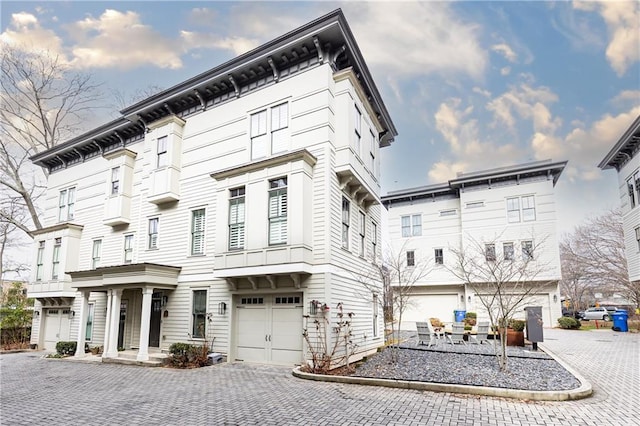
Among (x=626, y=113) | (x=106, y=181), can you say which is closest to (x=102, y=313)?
(x=106, y=181)

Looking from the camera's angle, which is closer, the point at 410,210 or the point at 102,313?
the point at 102,313

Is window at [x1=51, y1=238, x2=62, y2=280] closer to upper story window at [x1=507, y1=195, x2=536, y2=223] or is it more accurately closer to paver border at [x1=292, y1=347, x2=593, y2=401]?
paver border at [x1=292, y1=347, x2=593, y2=401]

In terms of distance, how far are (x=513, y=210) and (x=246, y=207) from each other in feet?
65.2

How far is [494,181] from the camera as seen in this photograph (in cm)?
2589

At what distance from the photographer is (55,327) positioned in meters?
19.5

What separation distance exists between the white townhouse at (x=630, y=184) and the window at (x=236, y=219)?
65.9 ft

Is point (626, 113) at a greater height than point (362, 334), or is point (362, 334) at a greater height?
point (626, 113)

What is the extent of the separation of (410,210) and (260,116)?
60.9 feet

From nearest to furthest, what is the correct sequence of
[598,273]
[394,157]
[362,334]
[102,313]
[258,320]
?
[258,320] < [362,334] < [102,313] < [598,273] < [394,157]

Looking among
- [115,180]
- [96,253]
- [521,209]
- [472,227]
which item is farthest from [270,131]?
[521,209]

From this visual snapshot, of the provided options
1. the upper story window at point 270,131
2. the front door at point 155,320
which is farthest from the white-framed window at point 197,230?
the upper story window at point 270,131

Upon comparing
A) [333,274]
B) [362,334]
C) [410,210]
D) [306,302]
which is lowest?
[362,334]

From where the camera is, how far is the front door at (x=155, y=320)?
48.7ft

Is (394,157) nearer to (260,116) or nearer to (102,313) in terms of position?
(260,116)
